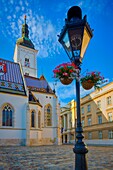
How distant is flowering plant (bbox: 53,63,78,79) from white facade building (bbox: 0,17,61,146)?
2551 cm

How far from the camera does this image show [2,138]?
27.5m

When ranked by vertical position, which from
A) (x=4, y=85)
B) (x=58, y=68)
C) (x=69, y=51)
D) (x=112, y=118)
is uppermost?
(x=4, y=85)

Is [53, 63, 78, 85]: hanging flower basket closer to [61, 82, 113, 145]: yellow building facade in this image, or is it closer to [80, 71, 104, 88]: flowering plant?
[80, 71, 104, 88]: flowering plant

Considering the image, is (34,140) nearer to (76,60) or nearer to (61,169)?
(61,169)

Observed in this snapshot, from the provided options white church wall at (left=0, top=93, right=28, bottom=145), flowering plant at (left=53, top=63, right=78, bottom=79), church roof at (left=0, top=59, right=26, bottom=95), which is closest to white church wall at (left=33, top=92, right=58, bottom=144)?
church roof at (left=0, top=59, right=26, bottom=95)

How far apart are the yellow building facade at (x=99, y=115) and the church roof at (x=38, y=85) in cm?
993

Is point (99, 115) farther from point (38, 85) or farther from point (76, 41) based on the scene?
point (76, 41)

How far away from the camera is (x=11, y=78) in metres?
32.9

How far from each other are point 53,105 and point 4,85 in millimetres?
12664

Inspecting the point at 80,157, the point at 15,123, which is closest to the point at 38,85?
the point at 15,123

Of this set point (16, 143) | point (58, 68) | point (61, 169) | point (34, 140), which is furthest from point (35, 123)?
point (58, 68)

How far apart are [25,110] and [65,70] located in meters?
27.0

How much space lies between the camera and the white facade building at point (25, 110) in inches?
1133

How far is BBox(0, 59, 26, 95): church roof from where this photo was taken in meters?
30.4
